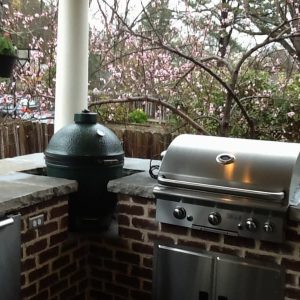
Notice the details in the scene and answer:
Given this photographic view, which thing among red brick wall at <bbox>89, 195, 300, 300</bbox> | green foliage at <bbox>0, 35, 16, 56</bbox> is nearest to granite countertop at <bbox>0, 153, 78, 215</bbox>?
red brick wall at <bbox>89, 195, 300, 300</bbox>

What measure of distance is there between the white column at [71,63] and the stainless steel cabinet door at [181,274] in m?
1.51

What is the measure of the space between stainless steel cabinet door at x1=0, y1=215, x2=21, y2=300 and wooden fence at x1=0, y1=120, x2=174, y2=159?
2667 mm

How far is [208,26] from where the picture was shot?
511 cm

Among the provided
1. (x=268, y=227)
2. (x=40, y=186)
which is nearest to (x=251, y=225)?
(x=268, y=227)

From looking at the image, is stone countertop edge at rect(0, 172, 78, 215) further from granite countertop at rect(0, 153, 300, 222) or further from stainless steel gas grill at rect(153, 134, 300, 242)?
stainless steel gas grill at rect(153, 134, 300, 242)

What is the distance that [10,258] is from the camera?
104 inches

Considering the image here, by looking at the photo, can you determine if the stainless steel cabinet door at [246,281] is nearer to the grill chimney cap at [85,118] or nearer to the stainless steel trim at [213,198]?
the stainless steel trim at [213,198]

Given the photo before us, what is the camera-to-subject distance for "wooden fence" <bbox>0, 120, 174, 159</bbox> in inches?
208

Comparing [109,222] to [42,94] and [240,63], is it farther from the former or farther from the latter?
[42,94]

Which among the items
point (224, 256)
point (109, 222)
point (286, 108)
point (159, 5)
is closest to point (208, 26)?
point (159, 5)

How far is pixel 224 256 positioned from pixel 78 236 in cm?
103

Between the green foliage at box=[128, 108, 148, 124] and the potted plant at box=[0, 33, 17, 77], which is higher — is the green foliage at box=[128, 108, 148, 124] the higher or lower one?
the lower one

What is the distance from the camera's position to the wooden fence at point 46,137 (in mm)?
5285

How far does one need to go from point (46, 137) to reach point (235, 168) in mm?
3460
